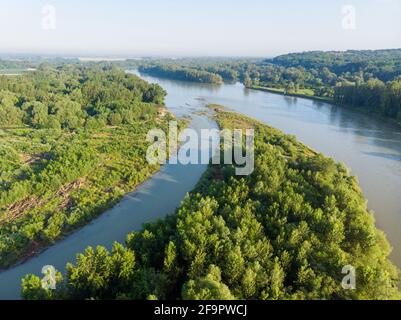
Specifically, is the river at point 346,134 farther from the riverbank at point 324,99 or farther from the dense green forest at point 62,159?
the dense green forest at point 62,159

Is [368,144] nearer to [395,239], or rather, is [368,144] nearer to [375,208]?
[375,208]

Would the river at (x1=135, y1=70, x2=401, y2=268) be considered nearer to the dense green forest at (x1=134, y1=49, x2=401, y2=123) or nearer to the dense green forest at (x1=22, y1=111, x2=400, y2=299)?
the dense green forest at (x1=134, y1=49, x2=401, y2=123)

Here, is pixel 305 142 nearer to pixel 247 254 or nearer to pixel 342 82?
pixel 247 254

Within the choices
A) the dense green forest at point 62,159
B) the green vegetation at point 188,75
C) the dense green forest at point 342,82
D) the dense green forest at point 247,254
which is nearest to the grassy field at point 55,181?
the dense green forest at point 62,159

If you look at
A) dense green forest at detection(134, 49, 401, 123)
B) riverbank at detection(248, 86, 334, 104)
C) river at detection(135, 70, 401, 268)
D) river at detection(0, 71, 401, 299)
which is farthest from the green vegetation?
river at detection(0, 71, 401, 299)

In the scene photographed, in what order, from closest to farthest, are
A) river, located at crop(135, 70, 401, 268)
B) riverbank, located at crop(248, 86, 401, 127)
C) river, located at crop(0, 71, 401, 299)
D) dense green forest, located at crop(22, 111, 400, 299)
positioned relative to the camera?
1. dense green forest, located at crop(22, 111, 400, 299)
2. river, located at crop(0, 71, 401, 299)
3. river, located at crop(135, 70, 401, 268)
4. riverbank, located at crop(248, 86, 401, 127)
